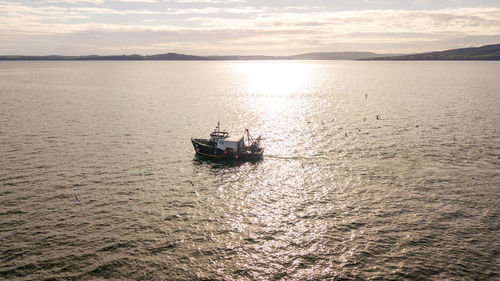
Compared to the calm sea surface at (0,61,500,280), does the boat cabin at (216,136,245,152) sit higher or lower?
higher

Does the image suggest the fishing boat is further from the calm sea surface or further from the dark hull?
the calm sea surface

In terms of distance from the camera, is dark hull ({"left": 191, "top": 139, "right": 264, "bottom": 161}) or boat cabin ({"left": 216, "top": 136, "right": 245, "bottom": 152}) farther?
boat cabin ({"left": 216, "top": 136, "right": 245, "bottom": 152})

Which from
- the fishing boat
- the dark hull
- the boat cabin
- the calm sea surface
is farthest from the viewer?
the boat cabin

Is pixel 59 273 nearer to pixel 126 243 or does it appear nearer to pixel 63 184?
pixel 126 243

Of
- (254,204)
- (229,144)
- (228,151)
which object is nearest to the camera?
(254,204)

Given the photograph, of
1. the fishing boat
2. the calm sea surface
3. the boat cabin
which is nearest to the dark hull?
the fishing boat

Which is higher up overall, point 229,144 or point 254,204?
point 229,144

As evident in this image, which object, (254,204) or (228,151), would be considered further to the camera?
(228,151)

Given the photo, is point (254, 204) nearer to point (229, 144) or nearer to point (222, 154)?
point (222, 154)

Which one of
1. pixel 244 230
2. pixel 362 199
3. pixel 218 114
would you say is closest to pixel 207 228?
pixel 244 230

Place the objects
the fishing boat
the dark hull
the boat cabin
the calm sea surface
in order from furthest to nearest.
Result: the boat cabin → the fishing boat → the dark hull → the calm sea surface

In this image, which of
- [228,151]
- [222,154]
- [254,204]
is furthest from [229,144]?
[254,204]

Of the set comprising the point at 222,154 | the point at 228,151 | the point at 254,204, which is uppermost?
the point at 228,151
